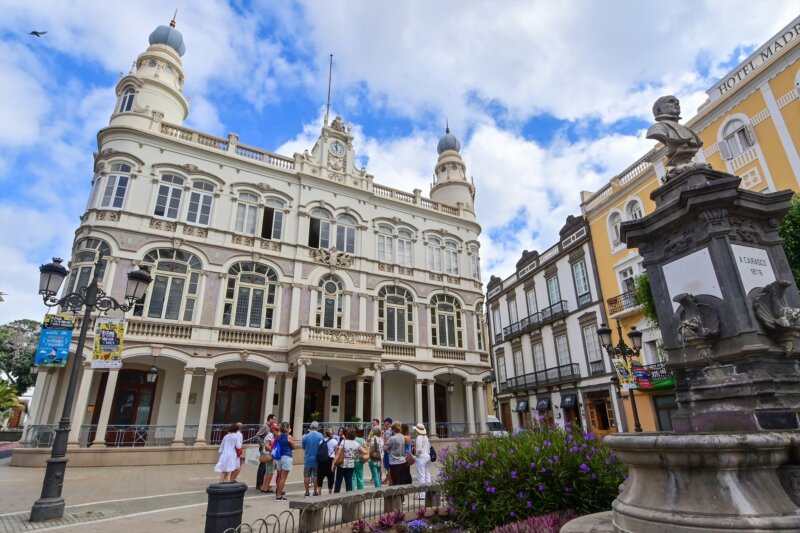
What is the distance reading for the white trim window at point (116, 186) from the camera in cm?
1825

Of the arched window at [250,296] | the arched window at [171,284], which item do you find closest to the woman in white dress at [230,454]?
the arched window at [250,296]

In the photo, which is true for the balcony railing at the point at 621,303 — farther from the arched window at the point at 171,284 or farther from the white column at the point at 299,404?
the arched window at the point at 171,284

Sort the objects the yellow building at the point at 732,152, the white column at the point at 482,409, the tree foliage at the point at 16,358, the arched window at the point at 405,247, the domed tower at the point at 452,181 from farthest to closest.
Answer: the tree foliage at the point at 16,358
the domed tower at the point at 452,181
the arched window at the point at 405,247
the white column at the point at 482,409
the yellow building at the point at 732,152

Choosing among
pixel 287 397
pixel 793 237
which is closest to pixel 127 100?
pixel 287 397

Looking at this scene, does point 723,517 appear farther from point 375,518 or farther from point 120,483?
point 120,483

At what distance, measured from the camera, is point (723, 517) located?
3.13m

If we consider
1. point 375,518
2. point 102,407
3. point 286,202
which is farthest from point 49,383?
point 375,518

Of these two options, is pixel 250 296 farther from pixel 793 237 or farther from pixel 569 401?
pixel 793 237

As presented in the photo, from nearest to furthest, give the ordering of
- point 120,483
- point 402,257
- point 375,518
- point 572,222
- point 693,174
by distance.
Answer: point 693,174
point 375,518
point 120,483
point 402,257
point 572,222

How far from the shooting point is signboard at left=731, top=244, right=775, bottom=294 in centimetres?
523

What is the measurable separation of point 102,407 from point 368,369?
10829mm

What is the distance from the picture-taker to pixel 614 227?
Answer: 923 inches

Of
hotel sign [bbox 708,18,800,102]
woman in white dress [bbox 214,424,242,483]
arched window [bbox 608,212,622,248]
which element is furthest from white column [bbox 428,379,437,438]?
hotel sign [bbox 708,18,800,102]

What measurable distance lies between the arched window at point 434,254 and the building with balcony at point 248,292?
96 millimetres
